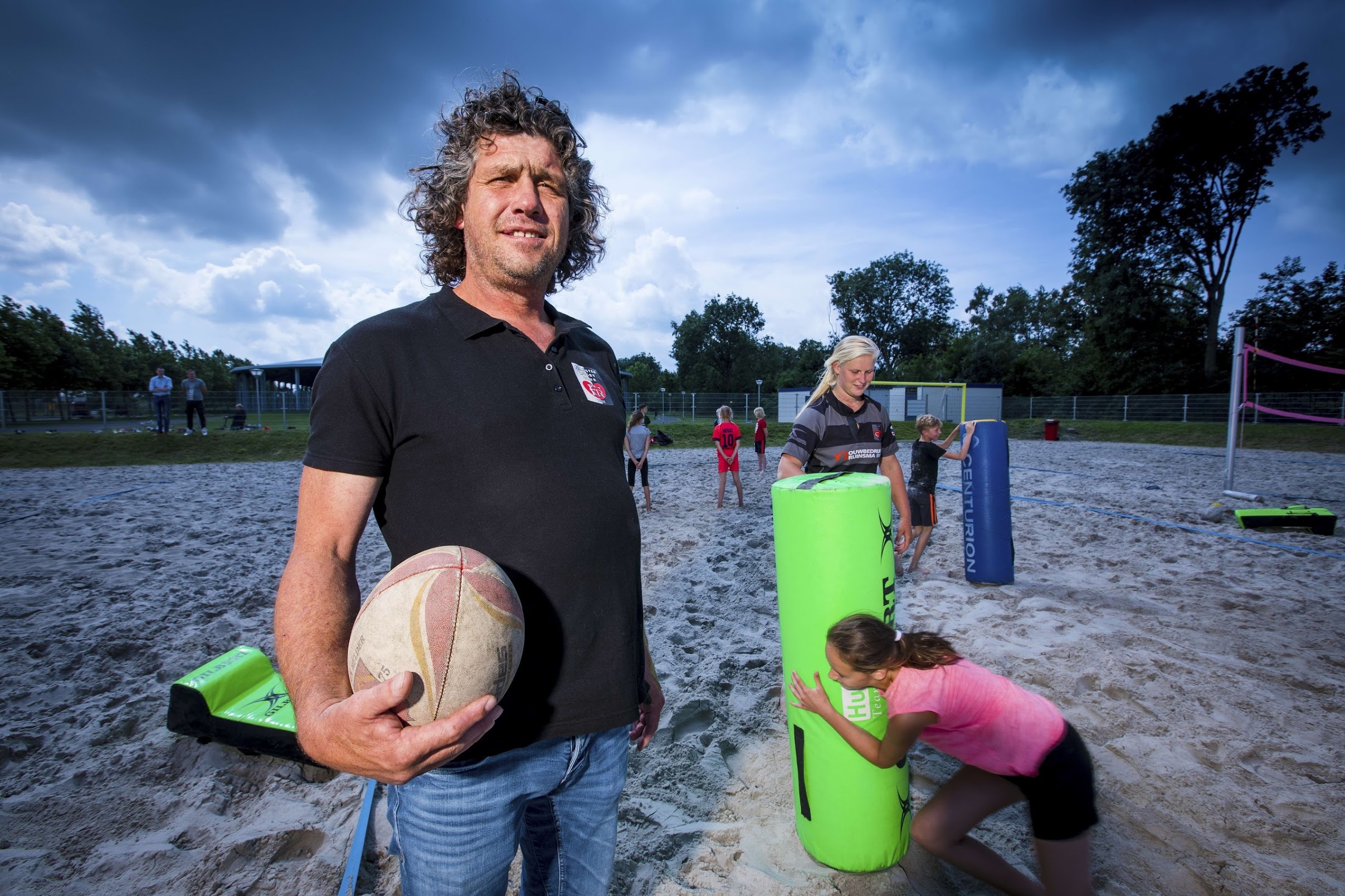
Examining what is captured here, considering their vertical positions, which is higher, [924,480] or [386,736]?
[386,736]

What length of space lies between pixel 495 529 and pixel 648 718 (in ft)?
2.67

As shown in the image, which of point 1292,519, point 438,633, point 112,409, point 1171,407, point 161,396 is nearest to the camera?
point 438,633

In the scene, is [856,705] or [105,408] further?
[105,408]

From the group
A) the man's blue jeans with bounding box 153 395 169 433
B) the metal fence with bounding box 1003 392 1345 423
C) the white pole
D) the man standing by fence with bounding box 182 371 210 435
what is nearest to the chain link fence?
the man's blue jeans with bounding box 153 395 169 433

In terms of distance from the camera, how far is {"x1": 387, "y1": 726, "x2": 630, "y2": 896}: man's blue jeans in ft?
4.21

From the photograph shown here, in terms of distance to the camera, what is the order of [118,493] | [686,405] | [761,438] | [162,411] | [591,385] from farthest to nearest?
[686,405]
[162,411]
[761,438]
[118,493]
[591,385]

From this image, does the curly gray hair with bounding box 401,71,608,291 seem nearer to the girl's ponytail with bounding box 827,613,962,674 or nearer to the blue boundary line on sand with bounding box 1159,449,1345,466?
the girl's ponytail with bounding box 827,613,962,674

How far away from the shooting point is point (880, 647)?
2314 mm

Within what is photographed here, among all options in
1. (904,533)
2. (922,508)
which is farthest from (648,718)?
(922,508)

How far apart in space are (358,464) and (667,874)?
2.22m

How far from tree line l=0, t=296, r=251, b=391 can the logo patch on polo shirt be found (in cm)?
3281

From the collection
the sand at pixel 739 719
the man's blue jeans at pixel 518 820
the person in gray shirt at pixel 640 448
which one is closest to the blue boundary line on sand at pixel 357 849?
the sand at pixel 739 719

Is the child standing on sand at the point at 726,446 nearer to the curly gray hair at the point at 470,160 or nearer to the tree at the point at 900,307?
the curly gray hair at the point at 470,160

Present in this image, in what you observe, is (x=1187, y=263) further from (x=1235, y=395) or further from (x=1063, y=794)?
(x=1063, y=794)
